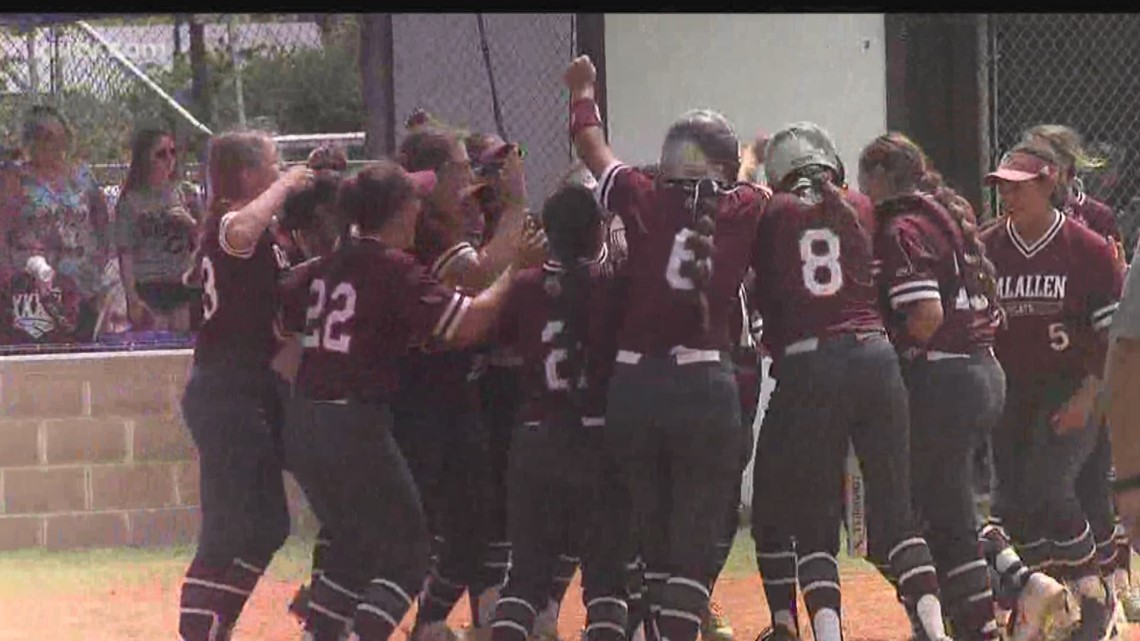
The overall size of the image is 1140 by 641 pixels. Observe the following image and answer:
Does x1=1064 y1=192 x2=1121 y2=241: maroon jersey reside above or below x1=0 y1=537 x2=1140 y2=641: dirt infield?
above

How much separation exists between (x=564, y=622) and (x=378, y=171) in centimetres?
184

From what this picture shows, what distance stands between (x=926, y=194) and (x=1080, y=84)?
103 inches

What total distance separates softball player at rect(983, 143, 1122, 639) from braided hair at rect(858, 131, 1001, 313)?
0.57ft

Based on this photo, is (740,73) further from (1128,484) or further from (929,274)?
(1128,484)

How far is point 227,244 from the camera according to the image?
6496 mm

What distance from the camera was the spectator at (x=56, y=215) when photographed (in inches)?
345

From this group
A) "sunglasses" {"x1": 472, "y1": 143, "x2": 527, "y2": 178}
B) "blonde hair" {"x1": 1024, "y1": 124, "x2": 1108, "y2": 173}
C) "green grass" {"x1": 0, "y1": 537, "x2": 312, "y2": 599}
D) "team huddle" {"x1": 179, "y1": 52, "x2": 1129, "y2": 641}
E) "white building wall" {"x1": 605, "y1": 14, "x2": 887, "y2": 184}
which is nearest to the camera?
"team huddle" {"x1": 179, "y1": 52, "x2": 1129, "y2": 641}

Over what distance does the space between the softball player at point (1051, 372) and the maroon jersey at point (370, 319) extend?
6.47 feet

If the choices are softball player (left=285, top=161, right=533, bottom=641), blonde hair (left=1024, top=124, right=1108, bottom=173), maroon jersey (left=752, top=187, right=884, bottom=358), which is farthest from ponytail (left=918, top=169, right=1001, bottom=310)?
softball player (left=285, top=161, right=533, bottom=641)

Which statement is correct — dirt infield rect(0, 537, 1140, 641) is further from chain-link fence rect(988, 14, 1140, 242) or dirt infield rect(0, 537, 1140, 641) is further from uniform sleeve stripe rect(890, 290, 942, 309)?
chain-link fence rect(988, 14, 1140, 242)

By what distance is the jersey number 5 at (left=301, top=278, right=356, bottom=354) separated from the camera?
625 cm

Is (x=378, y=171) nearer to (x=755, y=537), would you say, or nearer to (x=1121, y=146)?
(x=755, y=537)

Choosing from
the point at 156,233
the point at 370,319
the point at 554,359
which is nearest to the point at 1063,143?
the point at 554,359

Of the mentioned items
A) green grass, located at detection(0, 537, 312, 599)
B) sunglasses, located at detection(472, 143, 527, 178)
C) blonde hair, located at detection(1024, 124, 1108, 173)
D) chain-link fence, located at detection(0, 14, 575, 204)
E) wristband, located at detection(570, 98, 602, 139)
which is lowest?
green grass, located at detection(0, 537, 312, 599)
